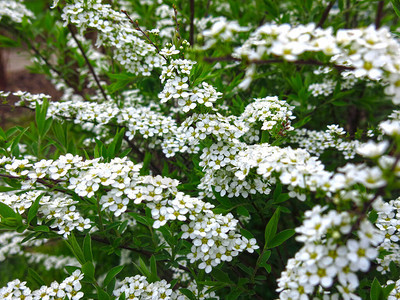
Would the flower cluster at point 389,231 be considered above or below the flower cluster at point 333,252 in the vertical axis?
below

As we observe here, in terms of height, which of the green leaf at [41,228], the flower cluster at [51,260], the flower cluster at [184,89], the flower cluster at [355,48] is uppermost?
the flower cluster at [355,48]

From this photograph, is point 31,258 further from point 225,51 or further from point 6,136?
point 225,51

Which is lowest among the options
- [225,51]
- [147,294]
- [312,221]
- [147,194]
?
[147,294]

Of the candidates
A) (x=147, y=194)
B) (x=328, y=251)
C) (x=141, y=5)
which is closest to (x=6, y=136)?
(x=147, y=194)

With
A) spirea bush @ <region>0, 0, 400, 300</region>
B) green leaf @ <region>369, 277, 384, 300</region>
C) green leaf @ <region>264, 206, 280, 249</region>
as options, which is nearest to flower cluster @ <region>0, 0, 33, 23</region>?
spirea bush @ <region>0, 0, 400, 300</region>

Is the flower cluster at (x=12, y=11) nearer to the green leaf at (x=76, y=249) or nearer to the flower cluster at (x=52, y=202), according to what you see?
→ the flower cluster at (x=52, y=202)

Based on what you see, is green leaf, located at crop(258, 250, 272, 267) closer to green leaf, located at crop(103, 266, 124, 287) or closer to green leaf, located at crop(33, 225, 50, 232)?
green leaf, located at crop(103, 266, 124, 287)

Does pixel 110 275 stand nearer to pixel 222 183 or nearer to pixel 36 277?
pixel 36 277

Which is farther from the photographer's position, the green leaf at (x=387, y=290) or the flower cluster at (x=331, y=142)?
the flower cluster at (x=331, y=142)

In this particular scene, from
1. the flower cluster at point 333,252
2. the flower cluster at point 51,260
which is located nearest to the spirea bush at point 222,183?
the flower cluster at point 333,252

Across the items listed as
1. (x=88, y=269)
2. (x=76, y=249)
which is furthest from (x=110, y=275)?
(x=76, y=249)

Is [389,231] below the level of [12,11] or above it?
below
